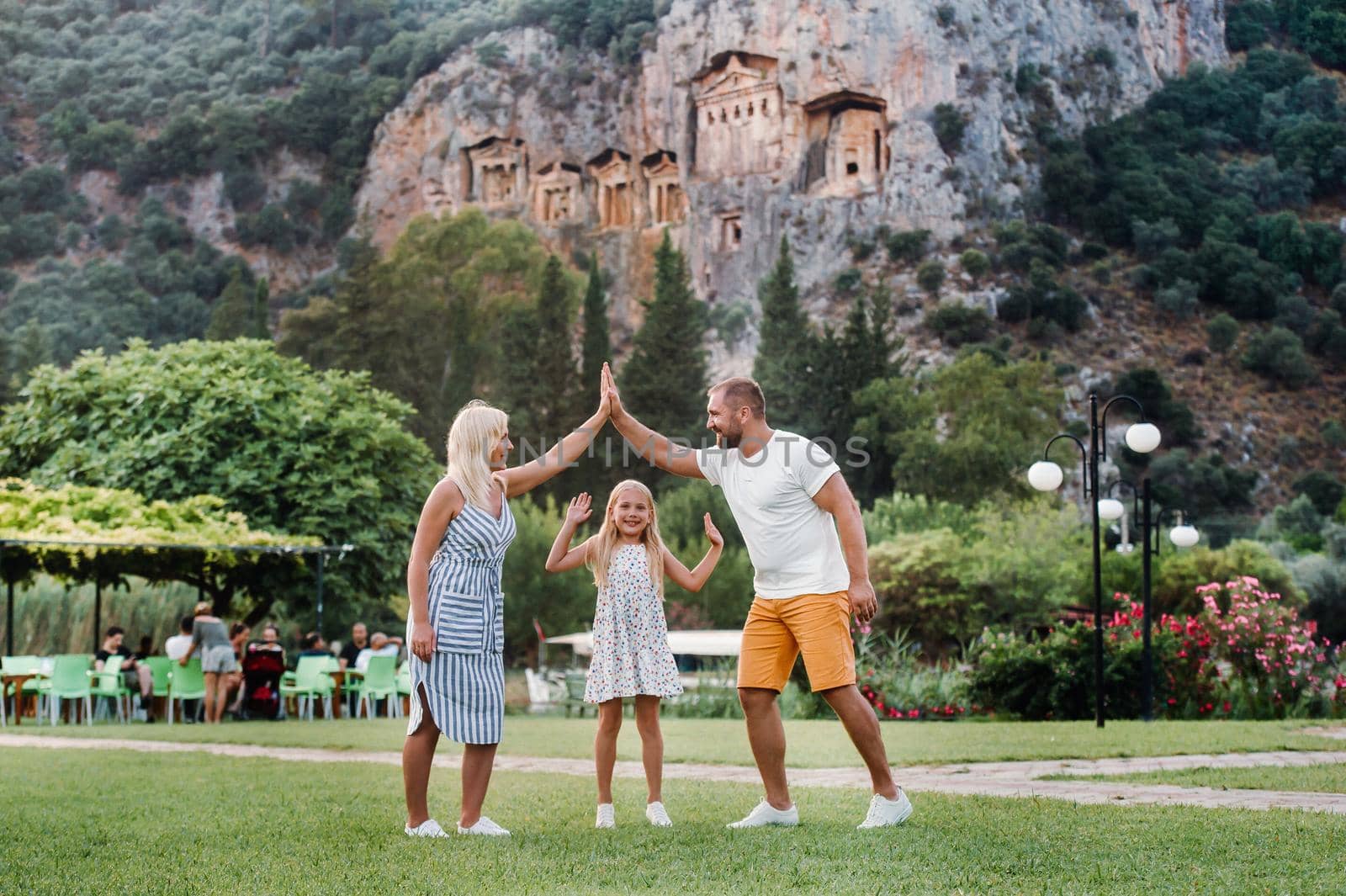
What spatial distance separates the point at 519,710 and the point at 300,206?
66766 mm

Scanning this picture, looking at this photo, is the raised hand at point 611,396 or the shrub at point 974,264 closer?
the raised hand at point 611,396

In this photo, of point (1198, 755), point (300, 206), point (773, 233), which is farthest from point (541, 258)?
point (1198, 755)

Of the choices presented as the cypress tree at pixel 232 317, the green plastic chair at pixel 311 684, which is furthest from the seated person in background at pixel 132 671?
the cypress tree at pixel 232 317

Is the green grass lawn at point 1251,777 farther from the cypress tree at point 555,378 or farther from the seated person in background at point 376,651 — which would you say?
the cypress tree at point 555,378

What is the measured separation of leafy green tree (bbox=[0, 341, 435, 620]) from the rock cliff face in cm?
4018

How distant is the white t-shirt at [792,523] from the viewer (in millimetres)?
5066

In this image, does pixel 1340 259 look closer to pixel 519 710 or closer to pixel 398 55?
pixel 398 55

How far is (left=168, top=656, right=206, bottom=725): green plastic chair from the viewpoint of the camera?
1430 centimetres

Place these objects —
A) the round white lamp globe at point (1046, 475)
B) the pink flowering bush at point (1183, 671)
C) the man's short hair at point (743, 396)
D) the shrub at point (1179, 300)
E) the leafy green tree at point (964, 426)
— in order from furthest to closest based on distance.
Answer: the shrub at point (1179, 300)
the leafy green tree at point (964, 426)
the pink flowering bush at point (1183, 671)
the round white lamp globe at point (1046, 475)
the man's short hair at point (743, 396)

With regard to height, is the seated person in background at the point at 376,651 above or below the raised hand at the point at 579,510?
below

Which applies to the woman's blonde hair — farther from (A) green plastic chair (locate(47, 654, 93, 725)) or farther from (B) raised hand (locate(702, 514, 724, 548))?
(A) green plastic chair (locate(47, 654, 93, 725))

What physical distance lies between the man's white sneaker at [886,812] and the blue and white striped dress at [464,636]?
4.30ft

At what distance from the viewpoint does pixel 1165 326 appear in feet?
224

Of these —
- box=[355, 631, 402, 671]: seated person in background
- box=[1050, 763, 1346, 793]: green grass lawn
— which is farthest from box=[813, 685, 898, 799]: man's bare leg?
box=[355, 631, 402, 671]: seated person in background
